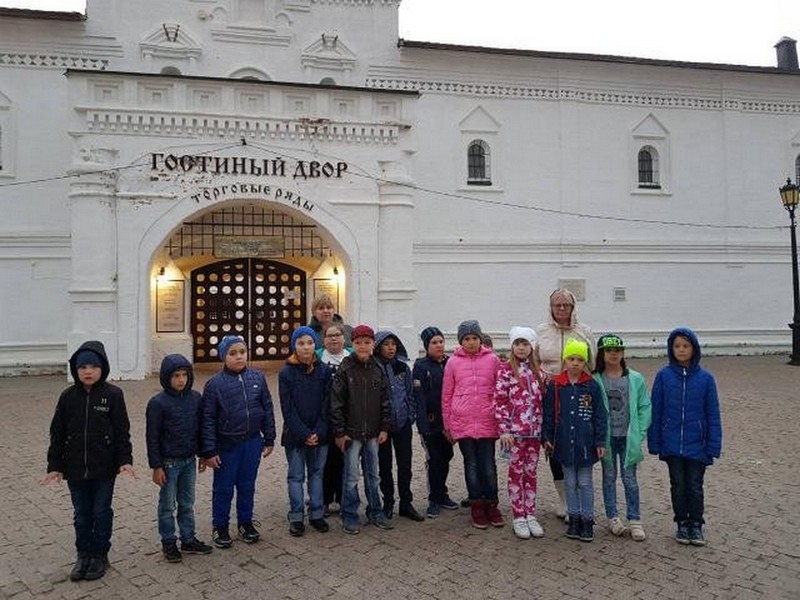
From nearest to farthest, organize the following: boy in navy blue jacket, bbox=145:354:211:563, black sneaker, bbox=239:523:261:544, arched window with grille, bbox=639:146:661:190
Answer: boy in navy blue jacket, bbox=145:354:211:563 < black sneaker, bbox=239:523:261:544 < arched window with grille, bbox=639:146:661:190

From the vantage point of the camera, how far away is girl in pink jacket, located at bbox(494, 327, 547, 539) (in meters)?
5.34

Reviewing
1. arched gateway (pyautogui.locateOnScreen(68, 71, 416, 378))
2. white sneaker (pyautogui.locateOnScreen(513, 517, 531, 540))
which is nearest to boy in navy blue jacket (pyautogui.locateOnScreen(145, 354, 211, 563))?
white sneaker (pyautogui.locateOnScreen(513, 517, 531, 540))

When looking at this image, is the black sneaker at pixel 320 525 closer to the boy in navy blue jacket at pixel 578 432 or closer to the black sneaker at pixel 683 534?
the boy in navy blue jacket at pixel 578 432

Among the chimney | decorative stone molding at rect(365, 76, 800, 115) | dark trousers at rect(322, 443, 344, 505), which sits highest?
the chimney

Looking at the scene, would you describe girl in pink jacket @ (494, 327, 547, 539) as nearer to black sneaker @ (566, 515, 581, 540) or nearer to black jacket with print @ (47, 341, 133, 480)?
black sneaker @ (566, 515, 581, 540)

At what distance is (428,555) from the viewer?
4852 mm

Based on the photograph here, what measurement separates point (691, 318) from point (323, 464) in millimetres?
16766

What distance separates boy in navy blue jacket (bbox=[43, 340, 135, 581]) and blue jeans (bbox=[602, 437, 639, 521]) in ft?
12.3

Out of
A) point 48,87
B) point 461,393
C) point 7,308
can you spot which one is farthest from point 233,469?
point 48,87

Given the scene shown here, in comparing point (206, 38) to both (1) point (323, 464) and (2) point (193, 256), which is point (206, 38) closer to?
(2) point (193, 256)

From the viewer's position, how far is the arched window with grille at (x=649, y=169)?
1948 centimetres

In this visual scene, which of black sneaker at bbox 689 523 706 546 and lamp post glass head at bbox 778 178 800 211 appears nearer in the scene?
black sneaker at bbox 689 523 706 546

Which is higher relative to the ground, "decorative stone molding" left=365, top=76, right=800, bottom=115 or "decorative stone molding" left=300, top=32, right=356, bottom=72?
"decorative stone molding" left=300, top=32, right=356, bottom=72

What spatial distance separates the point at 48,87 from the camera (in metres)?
15.8
